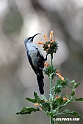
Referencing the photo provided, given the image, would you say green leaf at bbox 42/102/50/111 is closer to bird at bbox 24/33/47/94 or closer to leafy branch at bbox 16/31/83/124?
leafy branch at bbox 16/31/83/124

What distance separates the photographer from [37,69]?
782mm

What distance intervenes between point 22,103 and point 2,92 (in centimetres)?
58

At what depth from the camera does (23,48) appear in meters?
4.88

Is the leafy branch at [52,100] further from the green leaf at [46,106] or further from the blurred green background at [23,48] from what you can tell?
the blurred green background at [23,48]

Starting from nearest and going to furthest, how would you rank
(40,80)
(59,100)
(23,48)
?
1. (59,100)
2. (40,80)
3. (23,48)

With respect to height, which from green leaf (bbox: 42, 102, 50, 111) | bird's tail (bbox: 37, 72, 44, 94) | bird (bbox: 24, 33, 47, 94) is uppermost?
bird (bbox: 24, 33, 47, 94)

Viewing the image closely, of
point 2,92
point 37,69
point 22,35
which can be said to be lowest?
point 37,69

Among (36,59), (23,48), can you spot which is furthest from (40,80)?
(23,48)

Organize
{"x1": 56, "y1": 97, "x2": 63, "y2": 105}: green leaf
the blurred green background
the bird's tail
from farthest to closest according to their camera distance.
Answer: the blurred green background, the bird's tail, {"x1": 56, "y1": 97, "x2": 63, "y2": 105}: green leaf

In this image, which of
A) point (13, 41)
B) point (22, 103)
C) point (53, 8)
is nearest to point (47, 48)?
point (22, 103)

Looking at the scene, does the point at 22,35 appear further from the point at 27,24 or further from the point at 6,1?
the point at 6,1

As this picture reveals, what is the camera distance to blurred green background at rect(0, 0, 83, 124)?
184 inches

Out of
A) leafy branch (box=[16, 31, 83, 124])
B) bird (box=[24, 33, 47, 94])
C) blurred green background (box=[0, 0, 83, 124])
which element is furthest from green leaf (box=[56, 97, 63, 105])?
blurred green background (box=[0, 0, 83, 124])

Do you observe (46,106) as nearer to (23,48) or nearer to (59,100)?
(59,100)
